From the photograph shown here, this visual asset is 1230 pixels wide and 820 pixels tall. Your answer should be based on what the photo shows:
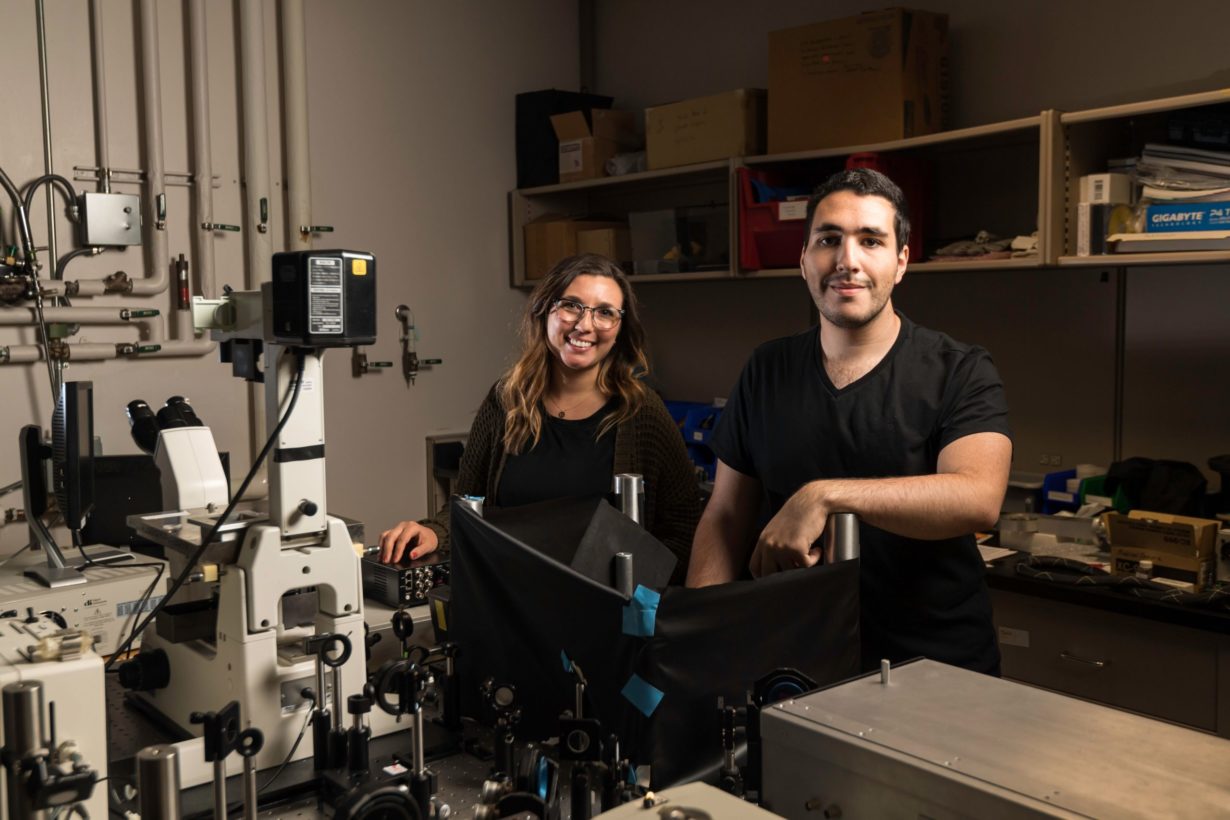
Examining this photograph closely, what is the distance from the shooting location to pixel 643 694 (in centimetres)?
112

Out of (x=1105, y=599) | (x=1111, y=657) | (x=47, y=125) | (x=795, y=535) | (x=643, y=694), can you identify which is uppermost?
(x=47, y=125)

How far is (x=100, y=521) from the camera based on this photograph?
2420 millimetres

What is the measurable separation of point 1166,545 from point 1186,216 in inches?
30.7

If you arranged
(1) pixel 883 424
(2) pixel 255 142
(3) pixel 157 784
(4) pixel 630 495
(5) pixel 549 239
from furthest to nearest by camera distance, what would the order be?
1. (5) pixel 549 239
2. (2) pixel 255 142
3. (1) pixel 883 424
4. (4) pixel 630 495
5. (3) pixel 157 784

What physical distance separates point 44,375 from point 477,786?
8.69ft

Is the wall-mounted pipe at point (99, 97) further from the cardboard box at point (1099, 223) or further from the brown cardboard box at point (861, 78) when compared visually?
the cardboard box at point (1099, 223)

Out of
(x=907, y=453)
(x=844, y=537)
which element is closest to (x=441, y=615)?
(x=844, y=537)

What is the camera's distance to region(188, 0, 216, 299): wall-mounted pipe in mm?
3525

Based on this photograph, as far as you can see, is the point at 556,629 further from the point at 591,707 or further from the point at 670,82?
the point at 670,82

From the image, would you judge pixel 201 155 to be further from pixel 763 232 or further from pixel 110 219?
pixel 763 232

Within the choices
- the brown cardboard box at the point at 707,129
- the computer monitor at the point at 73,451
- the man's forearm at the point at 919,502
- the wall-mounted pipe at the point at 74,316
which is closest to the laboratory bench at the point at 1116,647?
the man's forearm at the point at 919,502

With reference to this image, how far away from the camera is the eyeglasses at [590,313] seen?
7.11ft

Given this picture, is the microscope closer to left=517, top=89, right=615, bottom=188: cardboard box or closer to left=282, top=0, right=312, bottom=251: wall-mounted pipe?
left=282, top=0, right=312, bottom=251: wall-mounted pipe

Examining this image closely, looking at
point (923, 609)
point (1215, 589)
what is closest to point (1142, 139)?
point (1215, 589)
